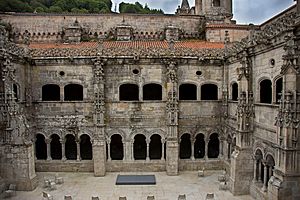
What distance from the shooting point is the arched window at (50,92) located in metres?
22.9

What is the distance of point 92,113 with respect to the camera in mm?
22078

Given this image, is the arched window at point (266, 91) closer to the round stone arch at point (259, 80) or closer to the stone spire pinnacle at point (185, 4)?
the round stone arch at point (259, 80)

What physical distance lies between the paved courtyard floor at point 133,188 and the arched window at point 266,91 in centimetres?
582

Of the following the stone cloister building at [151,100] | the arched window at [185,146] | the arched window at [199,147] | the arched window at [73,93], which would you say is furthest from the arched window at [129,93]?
the arched window at [199,147]

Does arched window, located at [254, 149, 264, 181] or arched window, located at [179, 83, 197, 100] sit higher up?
arched window, located at [179, 83, 197, 100]

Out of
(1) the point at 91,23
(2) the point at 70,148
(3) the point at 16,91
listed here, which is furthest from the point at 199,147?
(1) the point at 91,23

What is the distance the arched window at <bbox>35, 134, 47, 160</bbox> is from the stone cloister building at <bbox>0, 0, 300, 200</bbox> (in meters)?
0.09

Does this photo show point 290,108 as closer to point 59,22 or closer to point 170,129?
point 170,129

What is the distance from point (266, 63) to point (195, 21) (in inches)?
634

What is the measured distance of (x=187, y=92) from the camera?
2425cm

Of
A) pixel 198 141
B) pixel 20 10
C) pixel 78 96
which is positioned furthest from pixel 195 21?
pixel 20 10

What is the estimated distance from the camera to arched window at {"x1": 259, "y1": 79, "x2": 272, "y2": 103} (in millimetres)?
16281

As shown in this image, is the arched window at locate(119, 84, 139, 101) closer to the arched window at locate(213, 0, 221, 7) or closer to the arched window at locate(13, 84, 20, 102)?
the arched window at locate(13, 84, 20, 102)

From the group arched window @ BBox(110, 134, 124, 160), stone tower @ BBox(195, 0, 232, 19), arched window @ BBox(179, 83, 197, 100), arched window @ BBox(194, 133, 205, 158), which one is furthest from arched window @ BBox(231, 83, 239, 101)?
stone tower @ BBox(195, 0, 232, 19)
